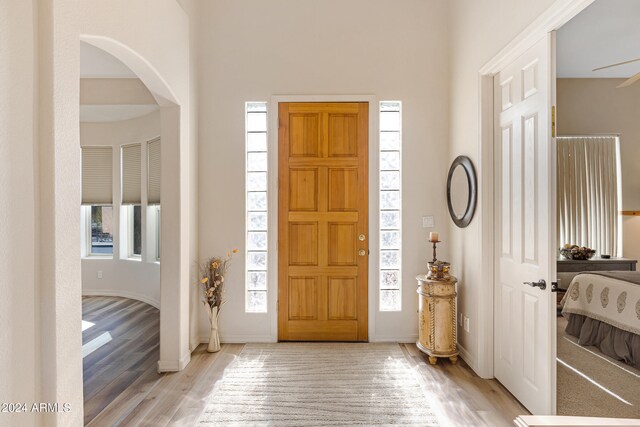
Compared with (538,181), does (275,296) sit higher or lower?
lower

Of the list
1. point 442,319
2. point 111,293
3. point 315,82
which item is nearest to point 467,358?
point 442,319

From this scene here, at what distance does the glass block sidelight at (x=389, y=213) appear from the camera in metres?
3.93

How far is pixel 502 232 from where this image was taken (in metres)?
2.95

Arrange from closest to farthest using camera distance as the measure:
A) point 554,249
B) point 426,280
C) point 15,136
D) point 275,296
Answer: point 15,136, point 554,249, point 426,280, point 275,296

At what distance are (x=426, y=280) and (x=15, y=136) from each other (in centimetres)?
310

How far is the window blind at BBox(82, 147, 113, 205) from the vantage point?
238 inches

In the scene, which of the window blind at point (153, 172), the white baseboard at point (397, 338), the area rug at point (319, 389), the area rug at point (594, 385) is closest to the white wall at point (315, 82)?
the white baseboard at point (397, 338)

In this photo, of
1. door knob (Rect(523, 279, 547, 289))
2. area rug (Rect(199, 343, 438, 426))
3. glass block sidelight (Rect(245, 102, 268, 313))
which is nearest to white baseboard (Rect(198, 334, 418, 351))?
area rug (Rect(199, 343, 438, 426))

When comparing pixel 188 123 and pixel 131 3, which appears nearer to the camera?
pixel 131 3

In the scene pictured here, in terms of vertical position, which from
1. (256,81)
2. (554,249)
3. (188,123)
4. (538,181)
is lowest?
(554,249)

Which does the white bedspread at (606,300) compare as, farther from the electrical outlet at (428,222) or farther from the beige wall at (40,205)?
the beige wall at (40,205)

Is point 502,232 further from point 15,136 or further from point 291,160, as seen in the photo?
point 15,136

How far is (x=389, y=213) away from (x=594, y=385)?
227 centimetres

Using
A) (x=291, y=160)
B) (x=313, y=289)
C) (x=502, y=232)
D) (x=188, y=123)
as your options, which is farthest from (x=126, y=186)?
(x=502, y=232)
